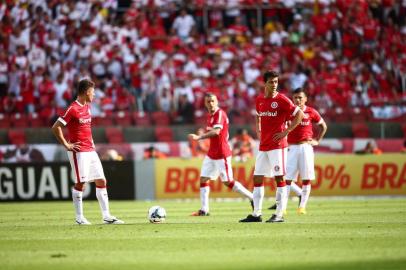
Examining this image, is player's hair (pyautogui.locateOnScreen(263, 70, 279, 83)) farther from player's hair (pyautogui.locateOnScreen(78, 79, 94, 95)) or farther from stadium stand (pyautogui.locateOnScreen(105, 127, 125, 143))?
stadium stand (pyautogui.locateOnScreen(105, 127, 125, 143))

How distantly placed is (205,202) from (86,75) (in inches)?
514

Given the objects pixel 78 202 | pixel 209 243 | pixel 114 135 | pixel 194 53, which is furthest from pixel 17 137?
pixel 209 243

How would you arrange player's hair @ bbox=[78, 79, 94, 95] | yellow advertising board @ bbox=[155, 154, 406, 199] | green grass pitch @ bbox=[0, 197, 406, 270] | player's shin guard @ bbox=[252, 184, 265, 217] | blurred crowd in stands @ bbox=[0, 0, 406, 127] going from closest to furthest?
green grass pitch @ bbox=[0, 197, 406, 270], player's shin guard @ bbox=[252, 184, 265, 217], player's hair @ bbox=[78, 79, 94, 95], yellow advertising board @ bbox=[155, 154, 406, 199], blurred crowd in stands @ bbox=[0, 0, 406, 127]

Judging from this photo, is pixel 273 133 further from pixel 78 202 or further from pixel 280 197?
pixel 78 202

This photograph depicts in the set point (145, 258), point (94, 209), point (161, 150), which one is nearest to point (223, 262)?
point (145, 258)

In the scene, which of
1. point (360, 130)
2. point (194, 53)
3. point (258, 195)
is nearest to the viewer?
point (258, 195)

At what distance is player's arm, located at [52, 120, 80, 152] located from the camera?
1556 cm

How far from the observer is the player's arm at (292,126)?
1520cm

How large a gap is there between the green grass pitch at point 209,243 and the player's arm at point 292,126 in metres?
1.46

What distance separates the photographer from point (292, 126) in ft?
49.9

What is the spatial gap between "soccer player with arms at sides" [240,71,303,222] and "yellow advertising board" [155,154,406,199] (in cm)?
1164

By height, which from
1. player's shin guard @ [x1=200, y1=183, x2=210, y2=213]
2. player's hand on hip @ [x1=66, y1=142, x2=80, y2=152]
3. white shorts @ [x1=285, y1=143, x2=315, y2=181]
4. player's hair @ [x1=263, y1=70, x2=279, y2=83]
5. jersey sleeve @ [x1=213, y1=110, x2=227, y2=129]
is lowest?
player's shin guard @ [x1=200, y1=183, x2=210, y2=213]

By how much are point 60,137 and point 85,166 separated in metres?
0.71

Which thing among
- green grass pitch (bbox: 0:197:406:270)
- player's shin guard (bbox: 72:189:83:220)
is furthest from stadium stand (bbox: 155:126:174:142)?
player's shin guard (bbox: 72:189:83:220)
